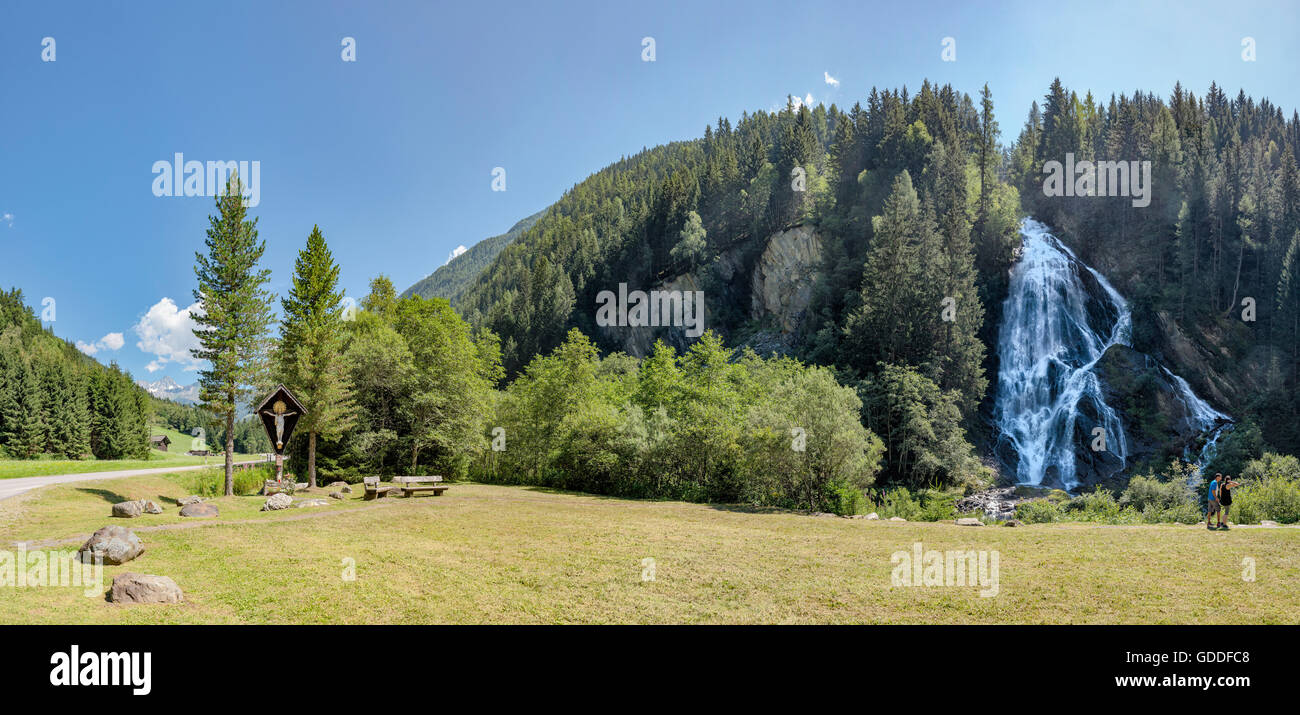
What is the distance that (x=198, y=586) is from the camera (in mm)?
10109

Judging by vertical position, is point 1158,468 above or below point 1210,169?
below

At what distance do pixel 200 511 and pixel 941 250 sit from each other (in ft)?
203

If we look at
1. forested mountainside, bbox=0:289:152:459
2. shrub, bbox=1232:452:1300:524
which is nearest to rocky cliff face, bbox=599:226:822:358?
shrub, bbox=1232:452:1300:524

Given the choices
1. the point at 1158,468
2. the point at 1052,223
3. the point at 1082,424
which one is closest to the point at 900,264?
the point at 1082,424

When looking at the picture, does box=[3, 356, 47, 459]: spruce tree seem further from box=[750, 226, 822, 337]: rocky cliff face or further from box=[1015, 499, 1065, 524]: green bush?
box=[1015, 499, 1065, 524]: green bush

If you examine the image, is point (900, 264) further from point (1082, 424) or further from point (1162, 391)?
point (1162, 391)

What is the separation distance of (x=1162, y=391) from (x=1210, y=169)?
36402mm

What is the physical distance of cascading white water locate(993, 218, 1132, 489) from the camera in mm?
48688

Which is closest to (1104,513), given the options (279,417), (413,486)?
(413,486)

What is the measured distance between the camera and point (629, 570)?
480 inches

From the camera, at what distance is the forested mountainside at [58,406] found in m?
60.4

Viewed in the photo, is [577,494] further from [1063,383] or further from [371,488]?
[1063,383]
